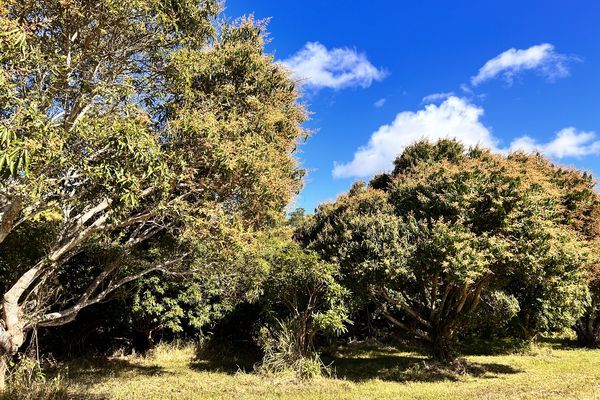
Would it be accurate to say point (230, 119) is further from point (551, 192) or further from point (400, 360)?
point (400, 360)

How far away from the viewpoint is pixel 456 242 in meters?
10.4

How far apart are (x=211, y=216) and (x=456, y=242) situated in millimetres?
6384

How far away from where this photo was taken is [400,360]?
1541 centimetres

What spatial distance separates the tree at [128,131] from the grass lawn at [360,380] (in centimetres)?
294

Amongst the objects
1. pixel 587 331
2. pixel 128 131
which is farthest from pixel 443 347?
pixel 128 131

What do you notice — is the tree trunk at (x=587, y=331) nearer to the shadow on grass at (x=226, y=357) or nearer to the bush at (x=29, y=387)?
the shadow on grass at (x=226, y=357)

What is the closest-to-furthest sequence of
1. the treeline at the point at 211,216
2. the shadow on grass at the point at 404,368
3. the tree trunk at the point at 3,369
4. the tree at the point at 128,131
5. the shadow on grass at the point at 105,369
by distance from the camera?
the tree at the point at 128,131 → the treeline at the point at 211,216 → the tree trunk at the point at 3,369 → the shadow on grass at the point at 105,369 → the shadow on grass at the point at 404,368

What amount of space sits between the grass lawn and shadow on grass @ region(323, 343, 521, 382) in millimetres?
30

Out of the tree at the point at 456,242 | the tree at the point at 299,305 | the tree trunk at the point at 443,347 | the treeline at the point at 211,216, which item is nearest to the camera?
the treeline at the point at 211,216

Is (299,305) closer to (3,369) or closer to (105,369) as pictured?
(105,369)

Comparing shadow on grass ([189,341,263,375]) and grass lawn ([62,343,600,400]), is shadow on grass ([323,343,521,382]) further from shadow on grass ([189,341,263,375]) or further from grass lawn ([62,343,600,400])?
shadow on grass ([189,341,263,375])

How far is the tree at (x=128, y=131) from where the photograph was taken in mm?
6285

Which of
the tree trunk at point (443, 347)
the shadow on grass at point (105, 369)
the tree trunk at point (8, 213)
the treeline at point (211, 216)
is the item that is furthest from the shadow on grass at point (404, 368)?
the tree trunk at point (8, 213)

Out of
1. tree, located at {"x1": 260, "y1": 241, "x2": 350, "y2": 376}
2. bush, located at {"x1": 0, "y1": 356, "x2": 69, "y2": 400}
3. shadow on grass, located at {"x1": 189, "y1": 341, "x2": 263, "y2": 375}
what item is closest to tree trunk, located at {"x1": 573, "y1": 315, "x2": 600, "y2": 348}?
tree, located at {"x1": 260, "y1": 241, "x2": 350, "y2": 376}
